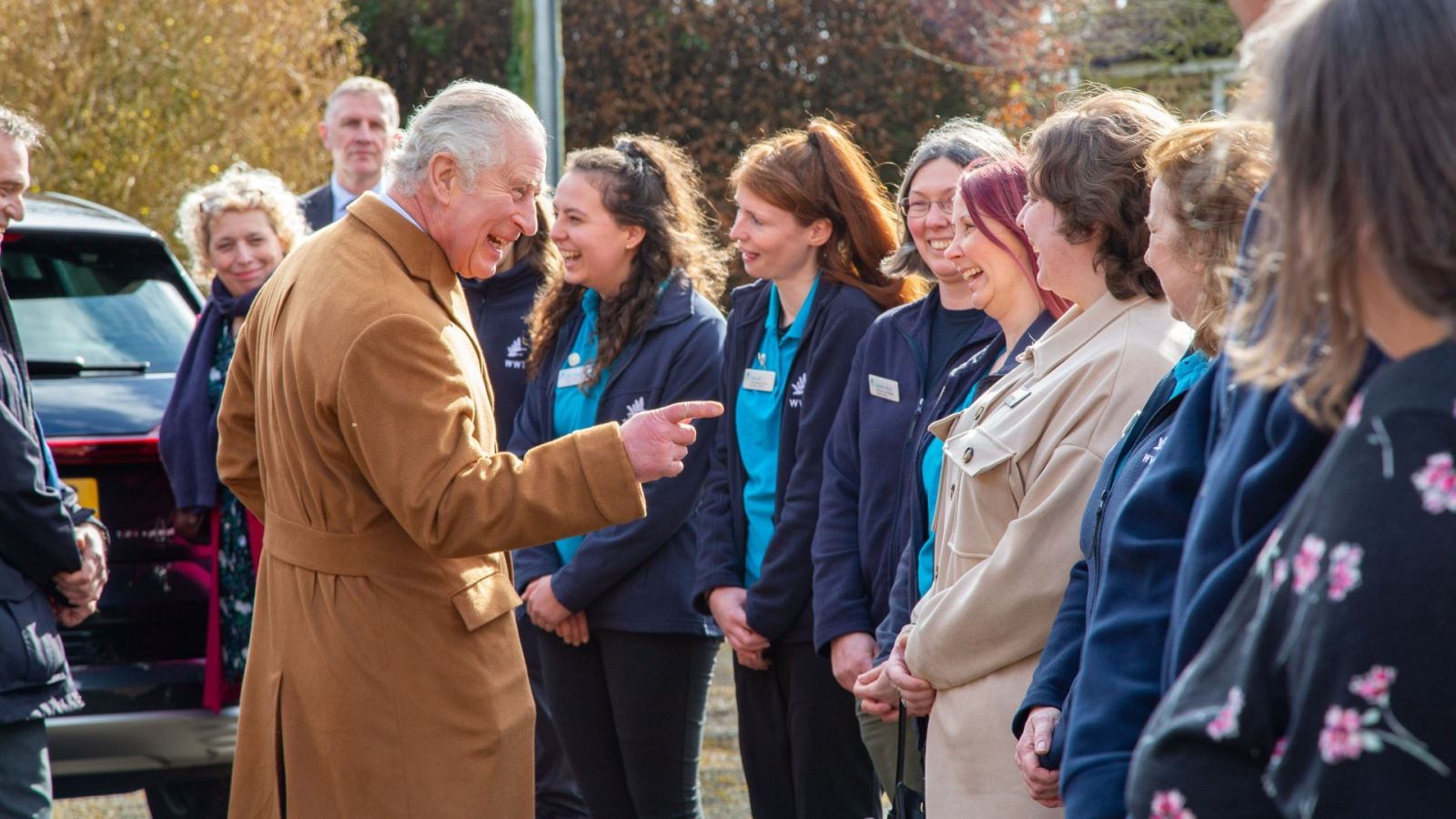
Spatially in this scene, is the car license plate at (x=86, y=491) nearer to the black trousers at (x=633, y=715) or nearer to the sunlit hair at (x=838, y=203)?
the black trousers at (x=633, y=715)

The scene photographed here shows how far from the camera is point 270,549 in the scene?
3.06m

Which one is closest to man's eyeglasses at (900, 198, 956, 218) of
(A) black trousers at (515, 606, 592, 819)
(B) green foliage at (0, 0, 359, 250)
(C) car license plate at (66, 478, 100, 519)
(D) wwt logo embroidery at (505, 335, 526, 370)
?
(D) wwt logo embroidery at (505, 335, 526, 370)

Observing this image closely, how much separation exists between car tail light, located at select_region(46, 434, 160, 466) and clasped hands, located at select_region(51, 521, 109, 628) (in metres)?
0.68

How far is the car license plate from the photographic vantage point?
4270 millimetres

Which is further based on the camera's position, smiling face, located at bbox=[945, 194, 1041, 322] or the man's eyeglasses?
the man's eyeglasses

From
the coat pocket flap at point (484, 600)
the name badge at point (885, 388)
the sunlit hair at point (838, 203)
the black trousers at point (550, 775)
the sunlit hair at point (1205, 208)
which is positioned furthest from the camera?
the black trousers at point (550, 775)

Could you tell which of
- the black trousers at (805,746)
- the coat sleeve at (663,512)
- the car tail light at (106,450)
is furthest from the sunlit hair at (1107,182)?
the car tail light at (106,450)

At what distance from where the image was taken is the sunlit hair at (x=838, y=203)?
4.07 m

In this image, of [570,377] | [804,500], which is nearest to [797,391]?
[804,500]

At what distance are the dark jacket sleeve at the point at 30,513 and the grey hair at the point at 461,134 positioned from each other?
1.02 metres

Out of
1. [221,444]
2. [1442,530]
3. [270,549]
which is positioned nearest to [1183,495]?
[1442,530]

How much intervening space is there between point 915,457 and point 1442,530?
208 centimetres

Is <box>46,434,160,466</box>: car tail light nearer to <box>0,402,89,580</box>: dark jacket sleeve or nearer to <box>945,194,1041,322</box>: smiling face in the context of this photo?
<box>0,402,89,580</box>: dark jacket sleeve

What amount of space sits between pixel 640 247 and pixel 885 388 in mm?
1201
